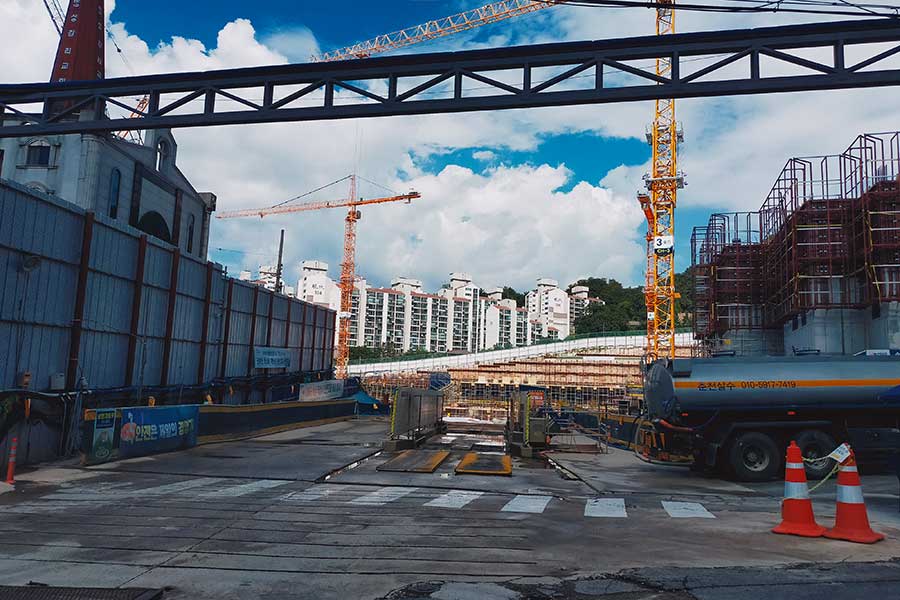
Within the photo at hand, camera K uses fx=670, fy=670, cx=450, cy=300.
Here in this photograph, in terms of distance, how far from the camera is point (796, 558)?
7.12 meters

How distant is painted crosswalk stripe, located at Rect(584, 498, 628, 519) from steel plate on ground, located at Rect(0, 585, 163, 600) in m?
6.38

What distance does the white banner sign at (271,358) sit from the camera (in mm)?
34531

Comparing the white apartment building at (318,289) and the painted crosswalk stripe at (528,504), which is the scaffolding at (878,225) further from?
the white apartment building at (318,289)

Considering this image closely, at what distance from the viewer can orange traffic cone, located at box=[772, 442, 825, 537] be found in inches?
326

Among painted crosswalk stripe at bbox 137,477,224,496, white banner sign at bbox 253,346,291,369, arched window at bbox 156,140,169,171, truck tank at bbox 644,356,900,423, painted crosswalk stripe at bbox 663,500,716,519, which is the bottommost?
painted crosswalk stripe at bbox 137,477,224,496

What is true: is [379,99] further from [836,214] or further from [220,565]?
[836,214]

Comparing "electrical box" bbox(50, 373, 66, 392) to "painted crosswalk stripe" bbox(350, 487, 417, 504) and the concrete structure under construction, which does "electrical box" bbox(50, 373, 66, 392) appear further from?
the concrete structure under construction

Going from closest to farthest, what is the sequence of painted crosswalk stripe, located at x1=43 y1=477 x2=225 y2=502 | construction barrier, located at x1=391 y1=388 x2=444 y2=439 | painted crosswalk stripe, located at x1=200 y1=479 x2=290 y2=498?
painted crosswalk stripe, located at x1=43 y1=477 x2=225 y2=502
painted crosswalk stripe, located at x1=200 y1=479 x2=290 y2=498
construction barrier, located at x1=391 y1=388 x2=444 y2=439

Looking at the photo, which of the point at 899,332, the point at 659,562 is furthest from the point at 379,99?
the point at 899,332

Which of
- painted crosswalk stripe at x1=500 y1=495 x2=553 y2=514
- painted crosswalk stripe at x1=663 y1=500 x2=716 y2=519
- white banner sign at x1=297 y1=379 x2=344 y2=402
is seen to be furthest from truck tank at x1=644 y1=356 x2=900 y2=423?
white banner sign at x1=297 y1=379 x2=344 y2=402

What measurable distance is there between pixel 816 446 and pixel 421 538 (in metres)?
11.1

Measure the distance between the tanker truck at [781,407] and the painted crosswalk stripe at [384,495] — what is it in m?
6.90

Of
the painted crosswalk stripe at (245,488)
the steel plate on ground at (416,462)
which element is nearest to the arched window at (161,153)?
the steel plate on ground at (416,462)

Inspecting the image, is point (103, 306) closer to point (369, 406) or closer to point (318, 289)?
point (369, 406)
